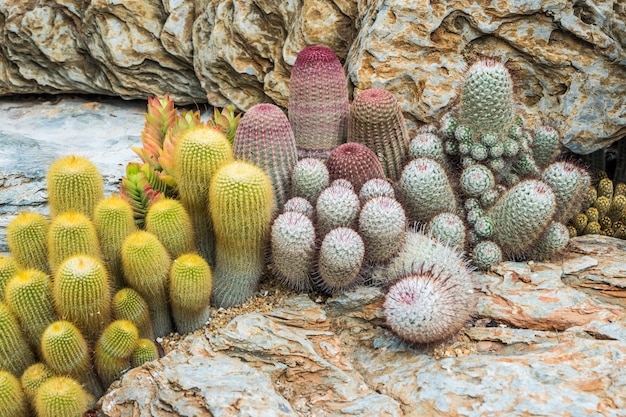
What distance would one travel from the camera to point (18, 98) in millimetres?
6988

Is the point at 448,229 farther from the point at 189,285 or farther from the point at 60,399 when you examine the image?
the point at 60,399

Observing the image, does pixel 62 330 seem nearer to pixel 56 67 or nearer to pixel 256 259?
pixel 256 259

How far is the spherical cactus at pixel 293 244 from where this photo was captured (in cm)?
364

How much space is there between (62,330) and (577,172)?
3198 mm

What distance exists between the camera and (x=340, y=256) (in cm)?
355

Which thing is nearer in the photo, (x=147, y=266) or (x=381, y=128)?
(x=147, y=266)

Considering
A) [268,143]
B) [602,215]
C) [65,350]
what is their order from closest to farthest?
[65,350], [268,143], [602,215]

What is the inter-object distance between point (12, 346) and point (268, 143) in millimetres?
1789

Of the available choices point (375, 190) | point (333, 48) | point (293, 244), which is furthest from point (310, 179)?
point (333, 48)

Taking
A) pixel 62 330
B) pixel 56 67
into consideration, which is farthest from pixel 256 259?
pixel 56 67

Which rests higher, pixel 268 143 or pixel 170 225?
pixel 268 143

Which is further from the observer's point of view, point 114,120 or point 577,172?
point 114,120

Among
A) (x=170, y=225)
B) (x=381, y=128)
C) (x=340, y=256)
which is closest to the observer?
(x=340, y=256)

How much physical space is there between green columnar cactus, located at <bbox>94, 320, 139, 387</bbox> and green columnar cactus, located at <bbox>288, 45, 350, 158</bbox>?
1.79 meters
